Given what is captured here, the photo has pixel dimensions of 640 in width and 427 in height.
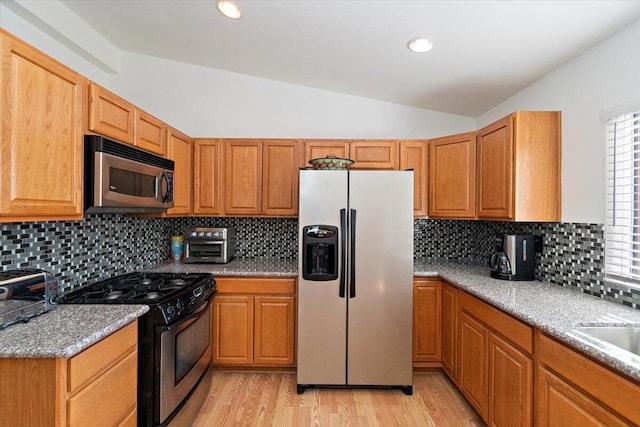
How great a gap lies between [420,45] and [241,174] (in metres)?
1.86

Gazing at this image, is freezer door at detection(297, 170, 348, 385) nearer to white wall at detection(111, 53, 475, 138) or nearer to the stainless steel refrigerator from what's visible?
the stainless steel refrigerator

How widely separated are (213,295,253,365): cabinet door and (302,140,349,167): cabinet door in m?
1.43

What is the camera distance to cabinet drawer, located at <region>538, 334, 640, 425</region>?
3.18ft

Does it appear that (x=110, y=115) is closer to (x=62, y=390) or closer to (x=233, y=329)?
(x=62, y=390)

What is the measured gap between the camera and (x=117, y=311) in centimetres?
149

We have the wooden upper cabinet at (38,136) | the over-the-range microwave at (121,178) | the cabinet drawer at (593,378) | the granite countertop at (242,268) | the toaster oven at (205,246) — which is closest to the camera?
the cabinet drawer at (593,378)

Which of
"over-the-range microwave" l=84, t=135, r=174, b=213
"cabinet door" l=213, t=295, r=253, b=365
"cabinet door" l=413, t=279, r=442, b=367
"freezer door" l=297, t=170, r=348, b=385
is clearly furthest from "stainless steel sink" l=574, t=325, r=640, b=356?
"over-the-range microwave" l=84, t=135, r=174, b=213

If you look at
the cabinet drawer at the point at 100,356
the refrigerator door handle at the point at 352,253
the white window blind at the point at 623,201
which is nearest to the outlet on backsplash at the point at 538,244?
the white window blind at the point at 623,201

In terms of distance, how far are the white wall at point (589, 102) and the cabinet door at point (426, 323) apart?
1.11 m

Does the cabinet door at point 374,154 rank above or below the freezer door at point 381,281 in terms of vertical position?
above

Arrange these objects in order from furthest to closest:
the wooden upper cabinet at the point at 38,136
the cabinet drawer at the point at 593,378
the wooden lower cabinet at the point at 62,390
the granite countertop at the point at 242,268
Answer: the granite countertop at the point at 242,268 → the wooden upper cabinet at the point at 38,136 → the wooden lower cabinet at the point at 62,390 → the cabinet drawer at the point at 593,378

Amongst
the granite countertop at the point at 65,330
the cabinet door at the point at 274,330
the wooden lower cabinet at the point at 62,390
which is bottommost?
the cabinet door at the point at 274,330

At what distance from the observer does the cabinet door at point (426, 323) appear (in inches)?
99.2

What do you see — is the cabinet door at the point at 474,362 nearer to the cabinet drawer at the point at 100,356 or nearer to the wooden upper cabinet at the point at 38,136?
the cabinet drawer at the point at 100,356
